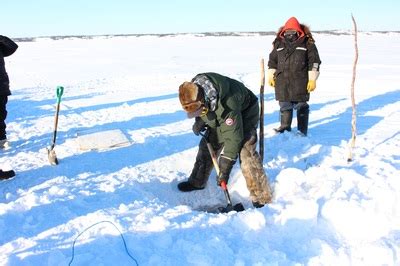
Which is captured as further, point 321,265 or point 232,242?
point 232,242

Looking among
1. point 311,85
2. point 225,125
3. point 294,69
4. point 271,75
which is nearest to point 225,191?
point 225,125

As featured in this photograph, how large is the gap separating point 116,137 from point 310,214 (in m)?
3.48

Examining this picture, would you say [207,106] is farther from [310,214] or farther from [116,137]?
[116,137]

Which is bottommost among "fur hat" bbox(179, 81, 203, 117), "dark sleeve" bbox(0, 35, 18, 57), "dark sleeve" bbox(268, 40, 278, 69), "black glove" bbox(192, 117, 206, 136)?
"black glove" bbox(192, 117, 206, 136)

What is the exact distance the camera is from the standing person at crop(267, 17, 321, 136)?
6.19m

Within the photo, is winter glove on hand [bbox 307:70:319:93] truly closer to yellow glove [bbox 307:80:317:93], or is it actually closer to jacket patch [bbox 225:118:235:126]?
yellow glove [bbox 307:80:317:93]

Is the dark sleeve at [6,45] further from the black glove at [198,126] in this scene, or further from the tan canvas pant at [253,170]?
the tan canvas pant at [253,170]

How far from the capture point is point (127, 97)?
10.7m

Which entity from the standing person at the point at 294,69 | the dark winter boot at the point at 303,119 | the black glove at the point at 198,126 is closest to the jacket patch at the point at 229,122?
the black glove at the point at 198,126

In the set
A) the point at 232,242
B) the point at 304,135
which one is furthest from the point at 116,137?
the point at 232,242

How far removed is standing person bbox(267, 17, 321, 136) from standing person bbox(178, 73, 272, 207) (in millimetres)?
2220

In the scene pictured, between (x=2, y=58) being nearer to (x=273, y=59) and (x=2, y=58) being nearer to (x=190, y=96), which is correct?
(x=190, y=96)

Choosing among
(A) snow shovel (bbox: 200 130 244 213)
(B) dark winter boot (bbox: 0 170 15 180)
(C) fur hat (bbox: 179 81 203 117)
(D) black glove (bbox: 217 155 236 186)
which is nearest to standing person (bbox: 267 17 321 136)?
(A) snow shovel (bbox: 200 130 244 213)

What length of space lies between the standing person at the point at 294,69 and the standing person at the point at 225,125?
2.22m
